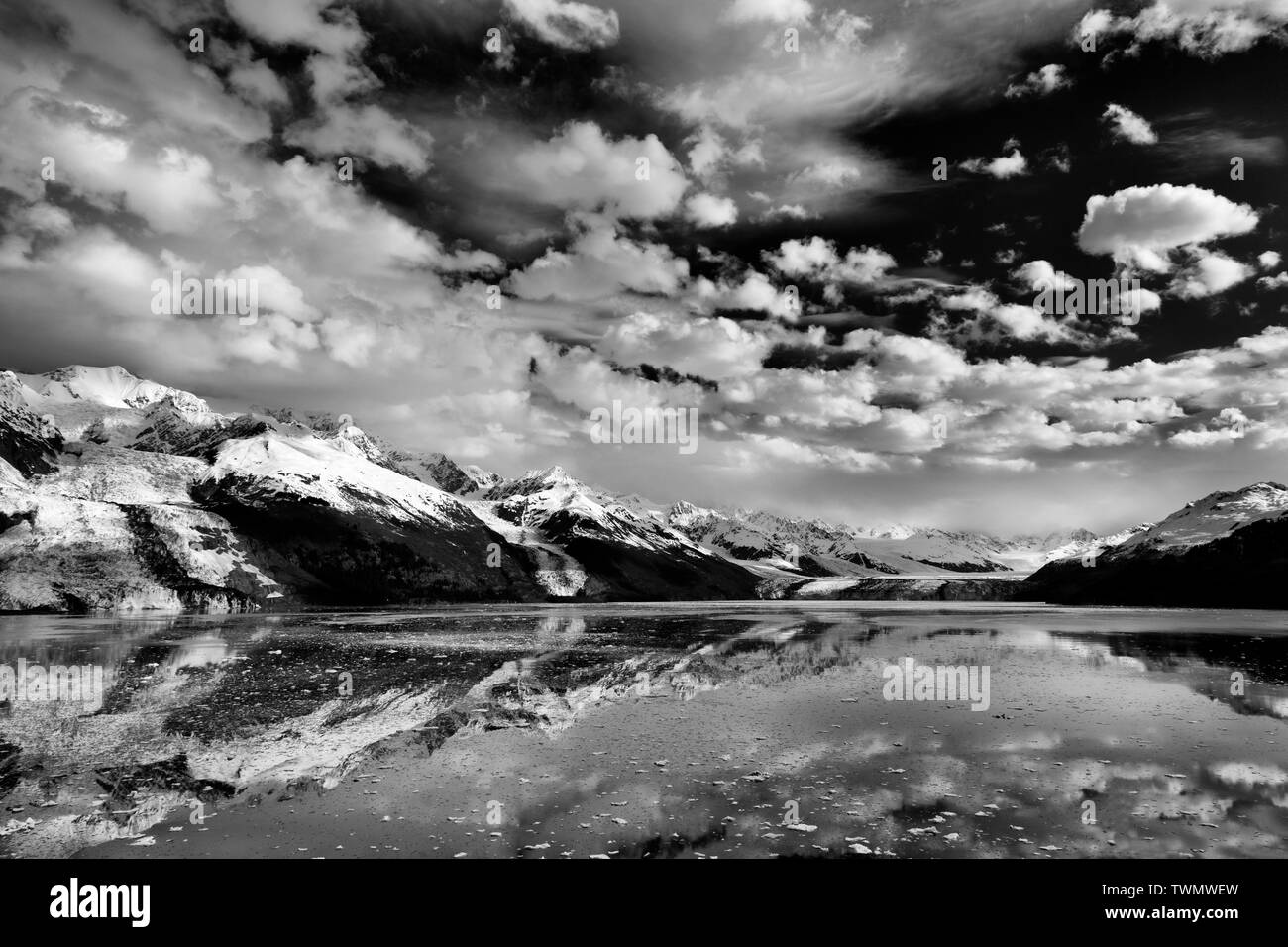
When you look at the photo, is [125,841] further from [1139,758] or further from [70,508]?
[70,508]

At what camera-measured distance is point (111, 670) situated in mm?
45250

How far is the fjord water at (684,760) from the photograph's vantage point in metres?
16.0

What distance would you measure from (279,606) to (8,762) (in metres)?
186

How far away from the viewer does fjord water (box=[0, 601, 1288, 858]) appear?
15961 millimetres

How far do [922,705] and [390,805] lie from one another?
25.7m

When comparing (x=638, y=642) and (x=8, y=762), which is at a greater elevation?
(x=8, y=762)

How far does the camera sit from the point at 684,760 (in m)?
22.8

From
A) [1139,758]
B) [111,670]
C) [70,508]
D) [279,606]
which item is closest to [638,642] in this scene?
[111,670]
